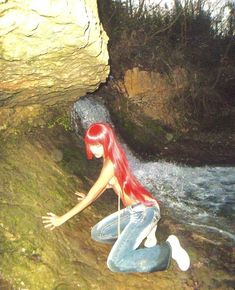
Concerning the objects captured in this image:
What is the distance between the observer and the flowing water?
5055 millimetres

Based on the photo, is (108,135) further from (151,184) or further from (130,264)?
(151,184)

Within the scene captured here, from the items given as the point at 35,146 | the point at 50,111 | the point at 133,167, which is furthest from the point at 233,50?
the point at 35,146

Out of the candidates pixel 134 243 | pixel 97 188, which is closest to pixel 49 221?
pixel 97 188

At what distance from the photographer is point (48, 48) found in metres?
2.87

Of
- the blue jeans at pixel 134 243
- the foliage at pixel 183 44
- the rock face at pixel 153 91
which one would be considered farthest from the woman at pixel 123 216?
the foliage at pixel 183 44

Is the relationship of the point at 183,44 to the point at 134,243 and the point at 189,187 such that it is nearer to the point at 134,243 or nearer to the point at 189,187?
the point at 189,187

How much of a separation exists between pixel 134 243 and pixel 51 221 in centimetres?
80

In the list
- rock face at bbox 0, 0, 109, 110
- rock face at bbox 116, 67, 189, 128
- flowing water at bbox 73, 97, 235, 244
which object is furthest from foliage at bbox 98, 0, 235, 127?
rock face at bbox 0, 0, 109, 110

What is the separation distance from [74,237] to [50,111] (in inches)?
→ 88.1

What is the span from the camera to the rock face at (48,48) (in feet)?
7.97

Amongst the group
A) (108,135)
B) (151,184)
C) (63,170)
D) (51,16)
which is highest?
(51,16)

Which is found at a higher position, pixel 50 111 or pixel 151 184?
pixel 50 111

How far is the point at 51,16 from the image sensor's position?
2469 millimetres

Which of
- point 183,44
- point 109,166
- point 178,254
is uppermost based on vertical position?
point 109,166
